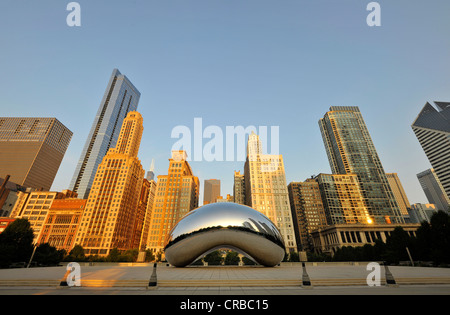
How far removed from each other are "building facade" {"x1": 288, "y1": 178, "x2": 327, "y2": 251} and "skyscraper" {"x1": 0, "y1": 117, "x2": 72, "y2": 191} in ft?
625

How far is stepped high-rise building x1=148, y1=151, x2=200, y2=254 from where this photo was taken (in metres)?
102

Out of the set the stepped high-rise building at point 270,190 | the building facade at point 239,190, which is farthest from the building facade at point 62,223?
the building facade at point 239,190

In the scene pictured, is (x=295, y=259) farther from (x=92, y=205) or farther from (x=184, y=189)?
(x=92, y=205)

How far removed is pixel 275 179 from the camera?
107 metres

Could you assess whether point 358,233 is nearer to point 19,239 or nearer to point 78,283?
point 78,283

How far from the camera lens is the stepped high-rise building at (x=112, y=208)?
100562 millimetres

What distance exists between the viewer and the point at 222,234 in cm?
1700

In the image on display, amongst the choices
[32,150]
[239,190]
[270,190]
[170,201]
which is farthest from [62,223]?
[270,190]

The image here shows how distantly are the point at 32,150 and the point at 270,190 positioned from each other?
189 m

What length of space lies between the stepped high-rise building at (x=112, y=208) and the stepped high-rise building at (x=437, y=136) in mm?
218007

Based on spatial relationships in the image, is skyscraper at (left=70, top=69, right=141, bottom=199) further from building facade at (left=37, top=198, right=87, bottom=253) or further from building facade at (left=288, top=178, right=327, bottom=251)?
building facade at (left=288, top=178, right=327, bottom=251)

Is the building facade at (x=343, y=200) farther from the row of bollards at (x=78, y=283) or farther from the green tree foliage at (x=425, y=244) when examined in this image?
the row of bollards at (x=78, y=283)
